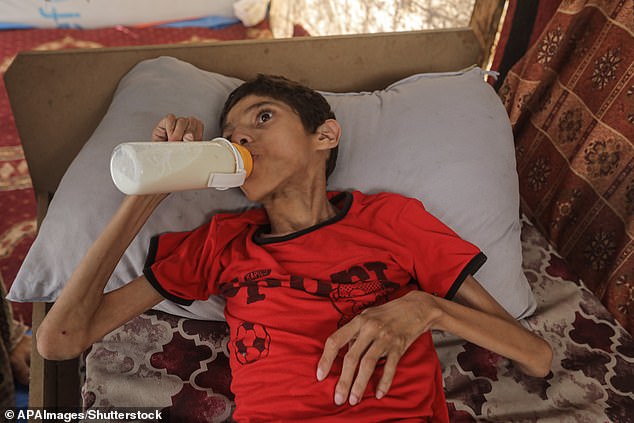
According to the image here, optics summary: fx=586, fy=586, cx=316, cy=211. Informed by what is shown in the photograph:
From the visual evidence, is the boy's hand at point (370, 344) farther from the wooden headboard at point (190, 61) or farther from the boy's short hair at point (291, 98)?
the wooden headboard at point (190, 61)

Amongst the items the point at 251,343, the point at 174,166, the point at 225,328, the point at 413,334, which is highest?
the point at 174,166

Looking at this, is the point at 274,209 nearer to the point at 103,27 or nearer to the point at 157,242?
the point at 157,242

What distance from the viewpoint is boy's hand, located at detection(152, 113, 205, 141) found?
99cm

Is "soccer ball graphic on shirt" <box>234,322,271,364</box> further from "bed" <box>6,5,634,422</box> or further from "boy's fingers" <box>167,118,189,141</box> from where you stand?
"boy's fingers" <box>167,118,189,141</box>

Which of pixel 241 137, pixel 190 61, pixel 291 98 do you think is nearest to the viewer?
pixel 241 137

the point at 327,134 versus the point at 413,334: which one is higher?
the point at 327,134

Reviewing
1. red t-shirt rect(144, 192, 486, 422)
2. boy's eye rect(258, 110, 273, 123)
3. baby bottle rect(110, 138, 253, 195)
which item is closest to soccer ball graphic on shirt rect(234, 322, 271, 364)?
red t-shirt rect(144, 192, 486, 422)

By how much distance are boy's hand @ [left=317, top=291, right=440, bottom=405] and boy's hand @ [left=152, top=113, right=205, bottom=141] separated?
411 mm

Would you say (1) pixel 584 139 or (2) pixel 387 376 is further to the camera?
(1) pixel 584 139

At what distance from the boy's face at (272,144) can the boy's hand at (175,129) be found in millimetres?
70

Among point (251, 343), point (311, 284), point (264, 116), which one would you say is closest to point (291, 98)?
point (264, 116)

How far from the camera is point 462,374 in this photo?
1.16 metres

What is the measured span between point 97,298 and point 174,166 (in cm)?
32

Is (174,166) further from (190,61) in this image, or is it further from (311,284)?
(190,61)
